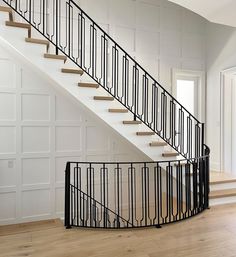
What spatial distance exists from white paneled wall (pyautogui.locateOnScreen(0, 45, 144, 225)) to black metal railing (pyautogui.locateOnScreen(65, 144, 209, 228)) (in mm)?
381

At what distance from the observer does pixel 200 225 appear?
3.82 metres

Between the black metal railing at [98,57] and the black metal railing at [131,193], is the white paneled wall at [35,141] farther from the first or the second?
the black metal railing at [98,57]

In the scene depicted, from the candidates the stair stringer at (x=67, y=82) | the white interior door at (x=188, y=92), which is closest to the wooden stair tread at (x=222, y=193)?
the stair stringer at (x=67, y=82)

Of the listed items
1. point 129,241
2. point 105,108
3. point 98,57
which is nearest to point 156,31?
point 98,57

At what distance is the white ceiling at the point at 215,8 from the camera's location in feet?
10.5

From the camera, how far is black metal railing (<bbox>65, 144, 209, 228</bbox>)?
4102mm

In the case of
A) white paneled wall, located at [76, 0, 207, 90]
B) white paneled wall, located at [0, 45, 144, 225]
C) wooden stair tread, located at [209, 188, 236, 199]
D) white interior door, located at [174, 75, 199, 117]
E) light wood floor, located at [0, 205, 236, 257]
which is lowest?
light wood floor, located at [0, 205, 236, 257]

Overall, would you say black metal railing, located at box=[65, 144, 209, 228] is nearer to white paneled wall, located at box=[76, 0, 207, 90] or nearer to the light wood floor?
the light wood floor

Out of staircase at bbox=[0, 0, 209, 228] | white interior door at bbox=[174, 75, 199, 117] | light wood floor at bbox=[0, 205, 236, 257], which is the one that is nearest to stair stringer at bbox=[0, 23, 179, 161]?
staircase at bbox=[0, 0, 209, 228]

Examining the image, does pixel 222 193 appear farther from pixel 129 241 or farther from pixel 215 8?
pixel 215 8

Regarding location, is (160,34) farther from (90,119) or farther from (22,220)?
(22,220)

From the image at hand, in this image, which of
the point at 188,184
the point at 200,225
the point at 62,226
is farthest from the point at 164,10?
the point at 62,226

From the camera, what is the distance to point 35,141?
180 inches

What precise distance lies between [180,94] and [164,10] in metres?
1.92
